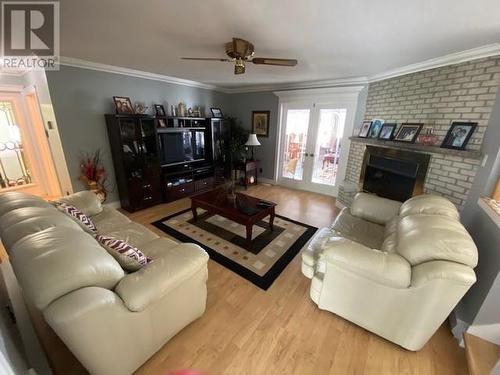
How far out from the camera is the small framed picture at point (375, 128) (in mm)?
3206

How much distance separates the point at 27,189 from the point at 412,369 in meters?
6.15

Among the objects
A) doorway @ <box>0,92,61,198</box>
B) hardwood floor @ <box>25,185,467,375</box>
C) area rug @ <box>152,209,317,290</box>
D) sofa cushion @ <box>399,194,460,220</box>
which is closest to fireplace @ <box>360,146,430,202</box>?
sofa cushion @ <box>399,194,460,220</box>

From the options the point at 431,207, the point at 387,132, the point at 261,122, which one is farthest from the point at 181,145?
the point at 431,207

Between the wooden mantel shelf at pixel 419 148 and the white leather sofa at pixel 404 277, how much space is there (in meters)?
0.71

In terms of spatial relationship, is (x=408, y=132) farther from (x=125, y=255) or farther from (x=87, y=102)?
(x=87, y=102)

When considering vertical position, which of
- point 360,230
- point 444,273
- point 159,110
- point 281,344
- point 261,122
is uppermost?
point 159,110

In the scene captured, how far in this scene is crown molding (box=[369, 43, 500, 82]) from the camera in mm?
1941

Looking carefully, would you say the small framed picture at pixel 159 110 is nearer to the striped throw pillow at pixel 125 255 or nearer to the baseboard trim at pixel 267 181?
the baseboard trim at pixel 267 181

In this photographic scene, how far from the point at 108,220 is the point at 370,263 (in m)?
2.46

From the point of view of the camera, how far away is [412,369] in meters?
1.37

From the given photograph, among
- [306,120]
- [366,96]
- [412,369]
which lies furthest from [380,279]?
[306,120]

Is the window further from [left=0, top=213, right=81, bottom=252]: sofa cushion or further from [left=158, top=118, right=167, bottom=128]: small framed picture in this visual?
[left=0, top=213, right=81, bottom=252]: sofa cushion

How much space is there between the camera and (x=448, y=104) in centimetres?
234

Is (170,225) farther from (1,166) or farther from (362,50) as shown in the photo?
(1,166)
